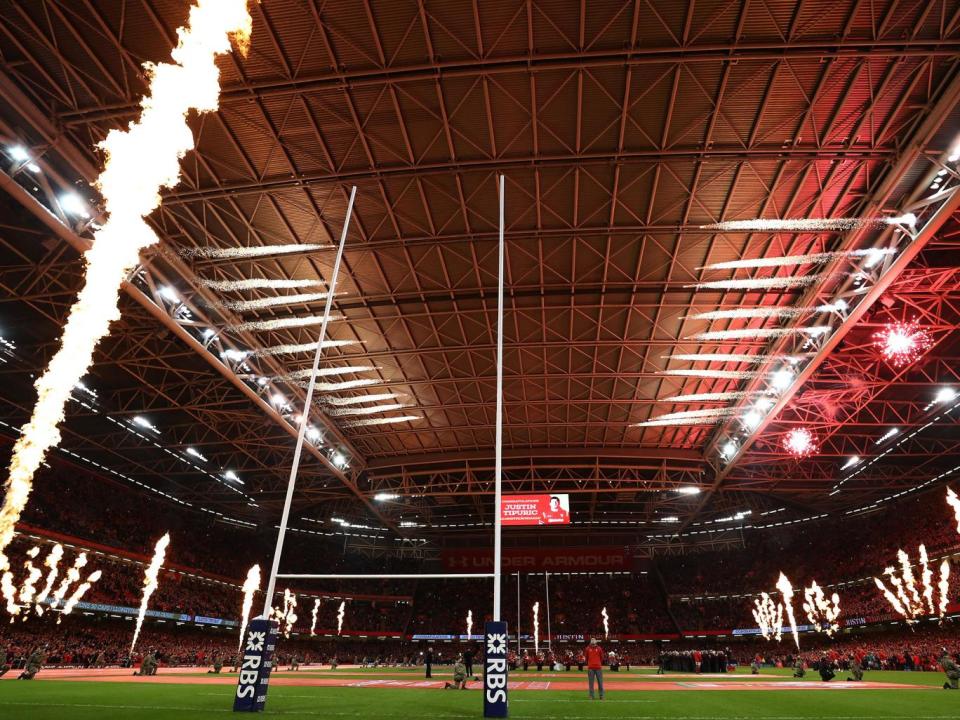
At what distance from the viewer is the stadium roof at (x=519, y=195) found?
1448 centimetres

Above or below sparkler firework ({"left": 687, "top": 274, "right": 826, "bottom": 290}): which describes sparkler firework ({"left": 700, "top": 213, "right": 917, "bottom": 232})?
above

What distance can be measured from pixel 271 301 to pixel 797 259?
20.7m

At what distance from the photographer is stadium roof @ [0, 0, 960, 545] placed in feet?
47.5

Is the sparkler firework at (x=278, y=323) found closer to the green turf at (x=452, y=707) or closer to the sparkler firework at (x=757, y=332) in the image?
the green turf at (x=452, y=707)

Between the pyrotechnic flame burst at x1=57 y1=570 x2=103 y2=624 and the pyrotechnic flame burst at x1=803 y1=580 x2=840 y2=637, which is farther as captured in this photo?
the pyrotechnic flame burst at x1=803 y1=580 x2=840 y2=637

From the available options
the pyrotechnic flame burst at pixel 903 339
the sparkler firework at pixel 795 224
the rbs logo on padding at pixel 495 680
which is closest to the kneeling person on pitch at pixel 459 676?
the rbs logo on padding at pixel 495 680

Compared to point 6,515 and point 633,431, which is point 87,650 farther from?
point 633,431

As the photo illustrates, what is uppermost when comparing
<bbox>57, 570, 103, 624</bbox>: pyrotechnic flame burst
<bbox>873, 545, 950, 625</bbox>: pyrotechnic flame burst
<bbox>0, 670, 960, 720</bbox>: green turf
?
<bbox>873, 545, 950, 625</bbox>: pyrotechnic flame burst

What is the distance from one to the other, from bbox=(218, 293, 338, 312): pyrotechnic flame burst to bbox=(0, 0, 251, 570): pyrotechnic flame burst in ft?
36.5

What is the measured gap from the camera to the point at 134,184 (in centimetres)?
1098

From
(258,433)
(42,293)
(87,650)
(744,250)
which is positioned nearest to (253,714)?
(42,293)

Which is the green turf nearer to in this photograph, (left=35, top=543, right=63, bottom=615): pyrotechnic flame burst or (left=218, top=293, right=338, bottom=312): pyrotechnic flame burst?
(left=218, top=293, right=338, bottom=312): pyrotechnic flame burst

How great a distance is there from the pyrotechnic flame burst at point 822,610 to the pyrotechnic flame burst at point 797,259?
35.8m

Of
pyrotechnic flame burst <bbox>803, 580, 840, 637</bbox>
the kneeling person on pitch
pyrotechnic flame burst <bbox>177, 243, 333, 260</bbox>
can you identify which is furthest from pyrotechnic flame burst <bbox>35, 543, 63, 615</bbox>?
pyrotechnic flame burst <bbox>803, 580, 840, 637</bbox>
